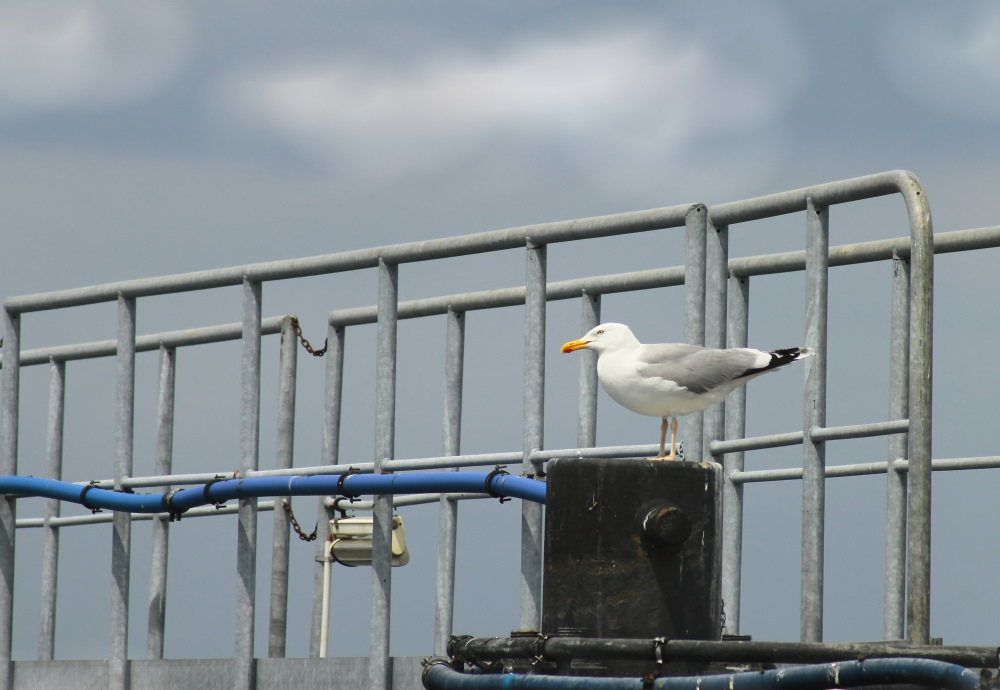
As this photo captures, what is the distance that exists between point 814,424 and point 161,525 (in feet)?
21.4

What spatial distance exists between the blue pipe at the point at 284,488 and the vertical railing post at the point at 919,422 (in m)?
1.80

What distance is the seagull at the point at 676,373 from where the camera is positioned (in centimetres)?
672

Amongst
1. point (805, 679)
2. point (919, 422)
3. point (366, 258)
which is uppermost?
point (366, 258)

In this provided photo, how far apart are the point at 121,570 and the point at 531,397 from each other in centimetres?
349

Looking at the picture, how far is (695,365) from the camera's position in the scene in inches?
265

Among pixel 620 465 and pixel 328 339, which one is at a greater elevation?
pixel 328 339

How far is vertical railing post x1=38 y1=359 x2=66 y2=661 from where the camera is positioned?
12242mm

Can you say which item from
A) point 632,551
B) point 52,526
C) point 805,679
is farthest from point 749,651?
point 52,526

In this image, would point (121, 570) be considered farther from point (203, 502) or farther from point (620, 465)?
point (620, 465)

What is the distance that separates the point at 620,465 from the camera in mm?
5441

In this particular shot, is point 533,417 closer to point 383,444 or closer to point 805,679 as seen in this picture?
point 383,444

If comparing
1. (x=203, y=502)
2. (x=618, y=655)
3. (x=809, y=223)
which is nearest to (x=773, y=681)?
(x=618, y=655)

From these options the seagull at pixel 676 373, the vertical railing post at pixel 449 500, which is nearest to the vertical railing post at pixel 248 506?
the vertical railing post at pixel 449 500

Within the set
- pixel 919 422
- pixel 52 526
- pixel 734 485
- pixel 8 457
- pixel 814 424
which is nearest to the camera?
pixel 919 422
